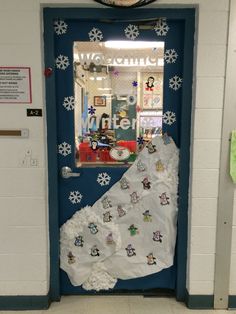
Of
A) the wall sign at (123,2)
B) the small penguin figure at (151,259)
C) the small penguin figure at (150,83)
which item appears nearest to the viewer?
the wall sign at (123,2)

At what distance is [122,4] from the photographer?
83.2 inches

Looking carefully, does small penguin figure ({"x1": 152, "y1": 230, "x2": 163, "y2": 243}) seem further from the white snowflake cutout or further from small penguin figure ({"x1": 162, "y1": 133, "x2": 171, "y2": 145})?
the white snowflake cutout

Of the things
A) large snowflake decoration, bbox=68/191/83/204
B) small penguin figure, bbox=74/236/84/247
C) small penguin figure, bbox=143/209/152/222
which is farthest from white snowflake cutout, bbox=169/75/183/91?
small penguin figure, bbox=74/236/84/247

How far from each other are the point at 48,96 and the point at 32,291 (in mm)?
1456

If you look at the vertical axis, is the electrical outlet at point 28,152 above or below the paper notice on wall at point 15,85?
below

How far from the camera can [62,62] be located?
2291 millimetres

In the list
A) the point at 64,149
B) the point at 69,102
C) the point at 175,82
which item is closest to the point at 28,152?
the point at 64,149

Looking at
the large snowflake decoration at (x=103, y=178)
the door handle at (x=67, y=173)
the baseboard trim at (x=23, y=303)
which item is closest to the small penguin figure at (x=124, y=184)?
the large snowflake decoration at (x=103, y=178)

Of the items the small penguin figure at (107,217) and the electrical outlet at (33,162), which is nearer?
the electrical outlet at (33,162)

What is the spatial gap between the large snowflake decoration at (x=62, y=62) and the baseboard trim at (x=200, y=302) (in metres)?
1.96

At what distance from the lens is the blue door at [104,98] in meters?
2.26

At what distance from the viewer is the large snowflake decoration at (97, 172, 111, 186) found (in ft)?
7.85

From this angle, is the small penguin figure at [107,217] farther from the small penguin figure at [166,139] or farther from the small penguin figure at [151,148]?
the small penguin figure at [166,139]

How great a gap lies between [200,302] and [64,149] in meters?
1.55
